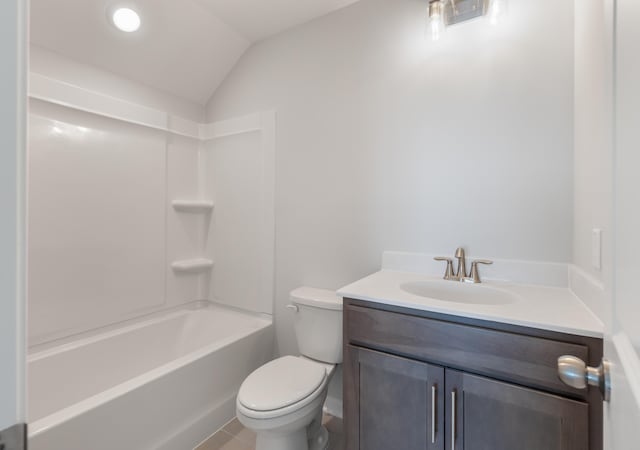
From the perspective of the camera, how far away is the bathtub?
1.27 metres

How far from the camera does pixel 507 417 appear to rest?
98cm

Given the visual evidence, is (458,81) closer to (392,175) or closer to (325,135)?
(392,175)

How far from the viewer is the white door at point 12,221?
307mm

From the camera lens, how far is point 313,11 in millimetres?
1940

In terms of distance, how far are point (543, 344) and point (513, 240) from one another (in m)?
0.61

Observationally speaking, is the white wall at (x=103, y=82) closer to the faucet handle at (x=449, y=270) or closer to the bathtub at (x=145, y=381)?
the bathtub at (x=145, y=381)

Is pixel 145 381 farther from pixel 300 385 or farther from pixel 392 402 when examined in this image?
pixel 392 402

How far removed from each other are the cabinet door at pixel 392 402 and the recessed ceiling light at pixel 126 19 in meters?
2.29

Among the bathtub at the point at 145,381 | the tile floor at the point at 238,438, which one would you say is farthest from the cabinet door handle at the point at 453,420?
the bathtub at the point at 145,381

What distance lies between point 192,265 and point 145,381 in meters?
1.11

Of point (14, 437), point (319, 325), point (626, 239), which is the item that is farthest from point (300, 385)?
A: point (626, 239)

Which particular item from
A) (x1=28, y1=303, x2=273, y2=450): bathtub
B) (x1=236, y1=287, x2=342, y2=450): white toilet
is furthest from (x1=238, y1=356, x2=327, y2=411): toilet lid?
(x1=28, y1=303, x2=273, y2=450): bathtub

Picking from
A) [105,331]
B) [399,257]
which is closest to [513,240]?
[399,257]

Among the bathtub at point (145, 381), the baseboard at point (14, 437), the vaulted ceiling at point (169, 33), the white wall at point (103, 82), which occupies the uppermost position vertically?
the vaulted ceiling at point (169, 33)
